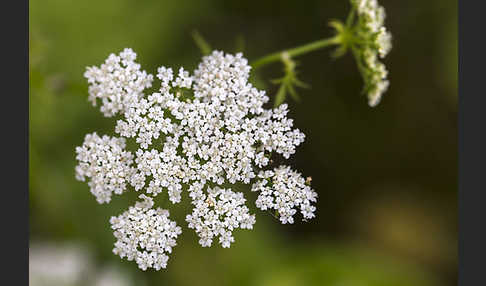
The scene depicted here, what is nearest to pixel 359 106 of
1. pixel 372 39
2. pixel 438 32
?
pixel 438 32

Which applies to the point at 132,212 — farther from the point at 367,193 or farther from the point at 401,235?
the point at 401,235

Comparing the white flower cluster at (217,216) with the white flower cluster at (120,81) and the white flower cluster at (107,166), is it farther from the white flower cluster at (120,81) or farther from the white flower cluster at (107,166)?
the white flower cluster at (120,81)

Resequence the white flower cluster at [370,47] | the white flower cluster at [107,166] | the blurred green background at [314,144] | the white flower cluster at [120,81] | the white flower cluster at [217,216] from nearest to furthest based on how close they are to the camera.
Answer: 1. the white flower cluster at [217,216]
2. the white flower cluster at [107,166]
3. the white flower cluster at [120,81]
4. the white flower cluster at [370,47]
5. the blurred green background at [314,144]

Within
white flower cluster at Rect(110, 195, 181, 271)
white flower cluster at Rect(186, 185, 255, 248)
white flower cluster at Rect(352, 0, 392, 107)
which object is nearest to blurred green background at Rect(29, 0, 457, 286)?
white flower cluster at Rect(352, 0, 392, 107)

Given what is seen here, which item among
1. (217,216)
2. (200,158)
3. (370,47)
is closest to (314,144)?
(370,47)

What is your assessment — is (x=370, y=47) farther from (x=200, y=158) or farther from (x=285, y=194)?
(x=200, y=158)

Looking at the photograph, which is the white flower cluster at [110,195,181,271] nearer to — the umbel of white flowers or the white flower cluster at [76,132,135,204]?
the umbel of white flowers

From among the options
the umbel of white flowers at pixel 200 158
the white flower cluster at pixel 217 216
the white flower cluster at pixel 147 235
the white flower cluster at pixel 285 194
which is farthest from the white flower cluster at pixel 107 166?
the white flower cluster at pixel 285 194
